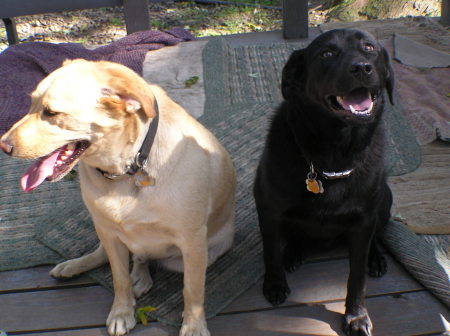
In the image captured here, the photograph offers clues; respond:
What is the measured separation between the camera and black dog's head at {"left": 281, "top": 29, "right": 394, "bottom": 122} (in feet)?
6.07

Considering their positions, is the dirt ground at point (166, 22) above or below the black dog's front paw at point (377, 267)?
below

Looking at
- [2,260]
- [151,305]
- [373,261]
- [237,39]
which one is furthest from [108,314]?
[237,39]

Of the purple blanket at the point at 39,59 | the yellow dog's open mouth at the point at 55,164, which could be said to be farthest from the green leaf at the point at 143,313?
the purple blanket at the point at 39,59

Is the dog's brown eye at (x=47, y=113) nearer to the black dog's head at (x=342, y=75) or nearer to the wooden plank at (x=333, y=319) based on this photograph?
the black dog's head at (x=342, y=75)

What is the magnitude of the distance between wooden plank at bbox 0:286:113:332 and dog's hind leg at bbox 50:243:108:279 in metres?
0.08

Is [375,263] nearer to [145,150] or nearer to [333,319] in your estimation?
[333,319]

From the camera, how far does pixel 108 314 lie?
229 centimetres

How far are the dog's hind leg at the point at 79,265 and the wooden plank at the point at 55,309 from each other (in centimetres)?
8

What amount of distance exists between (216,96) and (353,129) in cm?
211

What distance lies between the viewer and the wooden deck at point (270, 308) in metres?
2.19

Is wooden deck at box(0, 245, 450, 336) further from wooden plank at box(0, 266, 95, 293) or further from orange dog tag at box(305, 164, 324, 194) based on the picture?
orange dog tag at box(305, 164, 324, 194)

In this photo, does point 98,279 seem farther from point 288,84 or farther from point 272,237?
point 288,84

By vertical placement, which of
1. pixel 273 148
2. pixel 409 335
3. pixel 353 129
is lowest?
pixel 409 335

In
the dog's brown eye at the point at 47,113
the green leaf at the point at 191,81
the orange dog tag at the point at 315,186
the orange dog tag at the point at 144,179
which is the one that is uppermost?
the dog's brown eye at the point at 47,113
